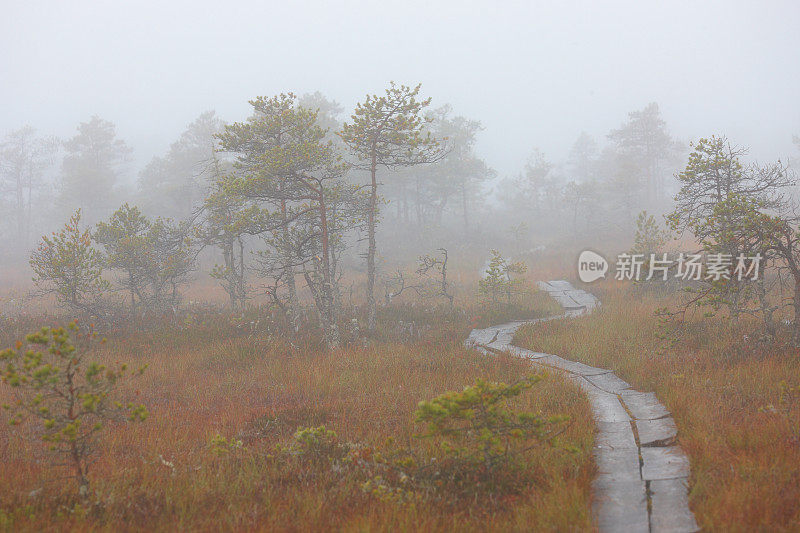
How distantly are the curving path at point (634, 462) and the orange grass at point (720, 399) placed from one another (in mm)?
159

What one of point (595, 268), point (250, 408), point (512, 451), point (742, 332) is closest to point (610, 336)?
point (742, 332)

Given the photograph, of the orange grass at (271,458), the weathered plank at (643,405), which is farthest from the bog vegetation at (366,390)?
the weathered plank at (643,405)

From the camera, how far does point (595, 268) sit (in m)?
22.8

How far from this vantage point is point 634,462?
15.7ft

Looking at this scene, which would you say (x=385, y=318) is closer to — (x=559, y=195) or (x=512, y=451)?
(x=512, y=451)

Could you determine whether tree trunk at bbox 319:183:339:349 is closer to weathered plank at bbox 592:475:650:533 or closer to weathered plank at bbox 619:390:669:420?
weathered plank at bbox 619:390:669:420

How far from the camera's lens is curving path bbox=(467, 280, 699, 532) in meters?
3.74

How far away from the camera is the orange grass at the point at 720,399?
3600 millimetres

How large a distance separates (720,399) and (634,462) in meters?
2.26

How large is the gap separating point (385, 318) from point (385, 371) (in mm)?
5632

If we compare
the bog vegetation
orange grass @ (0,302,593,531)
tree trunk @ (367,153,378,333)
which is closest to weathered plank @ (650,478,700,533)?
the bog vegetation

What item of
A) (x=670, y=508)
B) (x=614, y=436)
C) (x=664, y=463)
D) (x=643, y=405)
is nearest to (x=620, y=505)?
(x=670, y=508)

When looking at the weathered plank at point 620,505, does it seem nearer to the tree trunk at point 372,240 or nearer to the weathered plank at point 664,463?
the weathered plank at point 664,463

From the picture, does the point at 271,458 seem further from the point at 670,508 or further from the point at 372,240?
the point at 372,240
